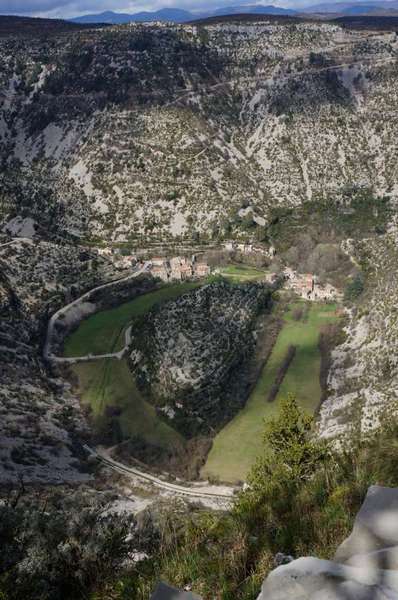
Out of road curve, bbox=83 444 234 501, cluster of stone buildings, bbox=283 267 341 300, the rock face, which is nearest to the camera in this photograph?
the rock face

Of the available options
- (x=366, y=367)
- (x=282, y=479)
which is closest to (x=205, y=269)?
(x=366, y=367)

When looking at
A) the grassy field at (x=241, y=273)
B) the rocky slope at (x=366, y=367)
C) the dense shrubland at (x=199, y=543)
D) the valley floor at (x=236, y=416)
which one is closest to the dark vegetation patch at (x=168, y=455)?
the valley floor at (x=236, y=416)

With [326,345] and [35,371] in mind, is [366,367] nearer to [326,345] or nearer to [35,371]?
[326,345]

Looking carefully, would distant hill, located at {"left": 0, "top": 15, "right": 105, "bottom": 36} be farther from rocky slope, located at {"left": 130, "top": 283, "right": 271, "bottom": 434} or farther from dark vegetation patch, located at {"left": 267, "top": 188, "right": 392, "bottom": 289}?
rocky slope, located at {"left": 130, "top": 283, "right": 271, "bottom": 434}

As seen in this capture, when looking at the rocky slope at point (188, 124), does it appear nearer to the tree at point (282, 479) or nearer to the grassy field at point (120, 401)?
the grassy field at point (120, 401)

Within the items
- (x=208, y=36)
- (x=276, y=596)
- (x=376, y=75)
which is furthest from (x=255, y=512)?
(x=208, y=36)

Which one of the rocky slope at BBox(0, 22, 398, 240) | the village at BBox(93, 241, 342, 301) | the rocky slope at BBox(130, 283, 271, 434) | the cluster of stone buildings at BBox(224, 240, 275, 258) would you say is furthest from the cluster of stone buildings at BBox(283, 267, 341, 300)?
the rocky slope at BBox(0, 22, 398, 240)
